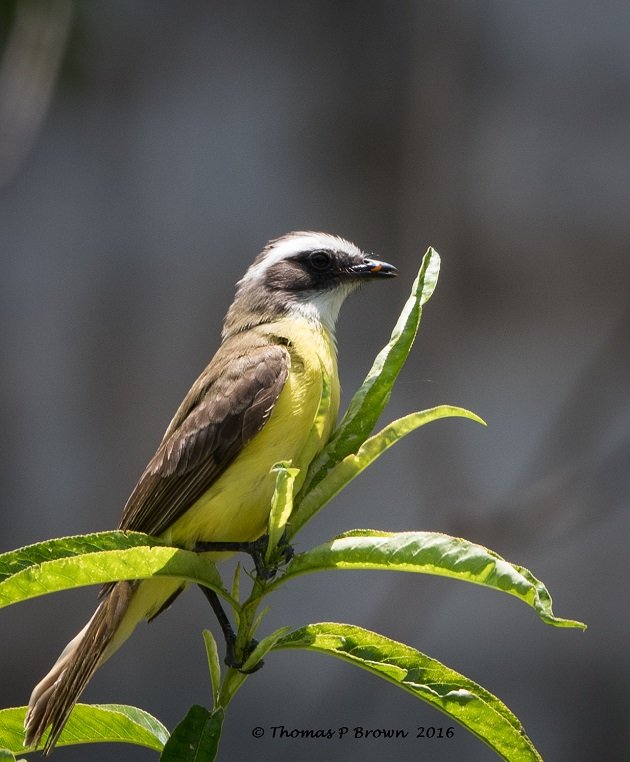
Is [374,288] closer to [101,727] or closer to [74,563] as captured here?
[101,727]

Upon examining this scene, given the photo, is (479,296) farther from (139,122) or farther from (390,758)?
(390,758)

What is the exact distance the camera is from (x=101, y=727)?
76.9 inches

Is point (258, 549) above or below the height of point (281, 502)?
below

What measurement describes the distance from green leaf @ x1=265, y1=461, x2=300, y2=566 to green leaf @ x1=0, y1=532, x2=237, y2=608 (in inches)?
9.0

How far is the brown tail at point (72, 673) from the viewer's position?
6.86ft

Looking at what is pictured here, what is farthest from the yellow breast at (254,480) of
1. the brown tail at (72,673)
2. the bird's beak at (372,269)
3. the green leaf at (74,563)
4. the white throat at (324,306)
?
the green leaf at (74,563)

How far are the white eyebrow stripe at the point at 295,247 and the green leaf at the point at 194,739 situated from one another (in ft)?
7.10

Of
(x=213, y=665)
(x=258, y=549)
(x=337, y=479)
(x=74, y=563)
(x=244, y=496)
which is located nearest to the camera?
(x=74, y=563)

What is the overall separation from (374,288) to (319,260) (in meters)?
3.09

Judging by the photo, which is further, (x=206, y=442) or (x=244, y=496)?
(x=206, y=442)

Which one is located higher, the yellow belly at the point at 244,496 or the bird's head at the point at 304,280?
the bird's head at the point at 304,280

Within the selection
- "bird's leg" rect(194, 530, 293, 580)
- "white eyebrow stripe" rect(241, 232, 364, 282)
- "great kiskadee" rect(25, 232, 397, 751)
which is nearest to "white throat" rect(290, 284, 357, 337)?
"white eyebrow stripe" rect(241, 232, 364, 282)

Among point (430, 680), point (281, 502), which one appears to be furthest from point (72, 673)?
point (430, 680)

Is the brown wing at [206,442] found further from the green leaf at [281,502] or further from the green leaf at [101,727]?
the green leaf at [281,502]
